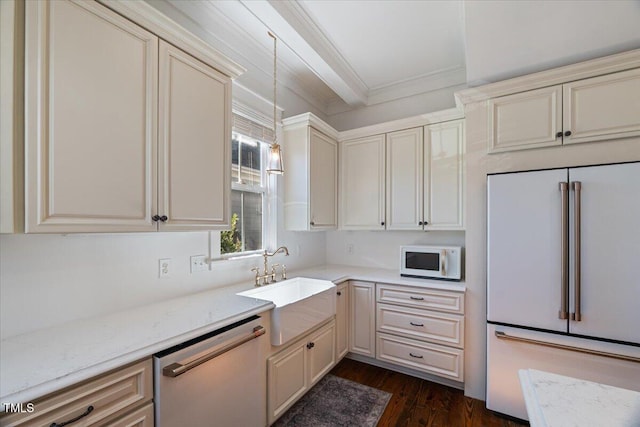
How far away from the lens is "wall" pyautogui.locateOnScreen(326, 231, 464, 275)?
2.98 meters

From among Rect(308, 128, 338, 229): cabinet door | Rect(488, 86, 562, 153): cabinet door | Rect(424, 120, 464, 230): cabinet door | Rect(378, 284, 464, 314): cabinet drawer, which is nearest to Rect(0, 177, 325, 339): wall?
Rect(308, 128, 338, 229): cabinet door

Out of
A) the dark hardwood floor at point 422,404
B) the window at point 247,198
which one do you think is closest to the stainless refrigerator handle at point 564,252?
the dark hardwood floor at point 422,404

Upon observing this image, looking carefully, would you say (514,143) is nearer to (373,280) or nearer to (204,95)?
(373,280)

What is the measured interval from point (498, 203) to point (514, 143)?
0.49m

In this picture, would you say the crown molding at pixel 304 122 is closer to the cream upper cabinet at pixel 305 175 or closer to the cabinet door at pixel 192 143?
the cream upper cabinet at pixel 305 175

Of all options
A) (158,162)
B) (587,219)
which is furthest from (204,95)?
(587,219)

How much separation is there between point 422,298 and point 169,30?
8.50 feet

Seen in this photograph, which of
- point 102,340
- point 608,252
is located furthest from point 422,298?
point 102,340

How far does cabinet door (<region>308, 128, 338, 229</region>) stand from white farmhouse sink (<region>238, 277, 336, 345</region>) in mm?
599

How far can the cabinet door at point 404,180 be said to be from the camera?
9.12ft

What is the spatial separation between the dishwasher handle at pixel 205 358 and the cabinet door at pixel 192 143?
26.7 inches

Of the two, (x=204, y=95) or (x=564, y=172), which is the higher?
(x=204, y=95)

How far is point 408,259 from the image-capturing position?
9.11 feet

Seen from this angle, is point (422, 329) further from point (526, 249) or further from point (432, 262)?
point (526, 249)
